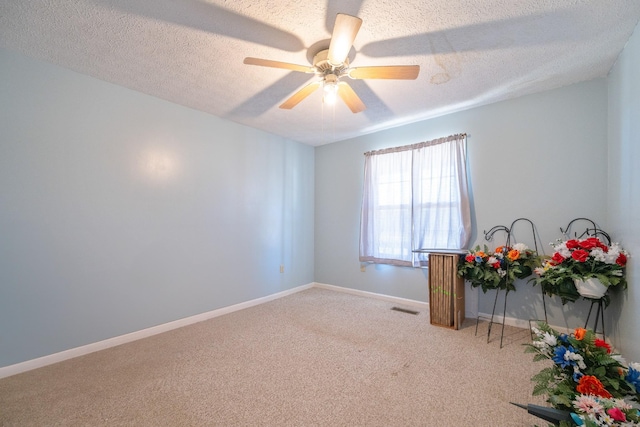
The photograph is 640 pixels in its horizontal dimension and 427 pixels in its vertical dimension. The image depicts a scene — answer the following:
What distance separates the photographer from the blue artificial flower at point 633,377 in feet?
3.52

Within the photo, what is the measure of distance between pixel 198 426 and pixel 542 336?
6.19 feet

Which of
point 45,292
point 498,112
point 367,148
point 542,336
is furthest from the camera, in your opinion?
point 367,148

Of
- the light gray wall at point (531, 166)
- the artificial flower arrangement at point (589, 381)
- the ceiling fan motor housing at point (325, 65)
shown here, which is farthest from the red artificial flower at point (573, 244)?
the ceiling fan motor housing at point (325, 65)

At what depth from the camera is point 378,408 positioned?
1609mm

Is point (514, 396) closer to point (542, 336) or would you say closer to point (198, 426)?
point (542, 336)

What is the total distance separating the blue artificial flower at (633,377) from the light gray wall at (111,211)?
336 cm

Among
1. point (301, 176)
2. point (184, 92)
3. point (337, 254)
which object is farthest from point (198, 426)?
point (301, 176)

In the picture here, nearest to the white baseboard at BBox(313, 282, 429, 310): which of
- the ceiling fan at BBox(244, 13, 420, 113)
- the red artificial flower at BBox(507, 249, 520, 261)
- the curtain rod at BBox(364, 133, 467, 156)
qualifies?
the red artificial flower at BBox(507, 249, 520, 261)

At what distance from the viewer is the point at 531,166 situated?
9.02 feet

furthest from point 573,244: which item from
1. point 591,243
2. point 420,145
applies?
point 420,145

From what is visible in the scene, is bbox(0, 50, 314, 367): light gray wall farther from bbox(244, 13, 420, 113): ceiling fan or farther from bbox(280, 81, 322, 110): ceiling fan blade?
bbox(244, 13, 420, 113): ceiling fan

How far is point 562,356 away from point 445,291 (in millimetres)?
1660

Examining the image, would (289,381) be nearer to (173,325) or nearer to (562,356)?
(562,356)

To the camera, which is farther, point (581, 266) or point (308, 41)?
point (581, 266)
